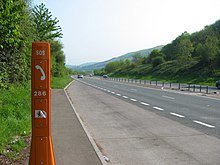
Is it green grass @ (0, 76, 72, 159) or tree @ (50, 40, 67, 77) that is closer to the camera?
green grass @ (0, 76, 72, 159)

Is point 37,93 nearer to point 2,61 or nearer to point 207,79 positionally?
point 2,61

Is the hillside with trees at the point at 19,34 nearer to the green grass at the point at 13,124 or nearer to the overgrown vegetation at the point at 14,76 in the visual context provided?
the overgrown vegetation at the point at 14,76

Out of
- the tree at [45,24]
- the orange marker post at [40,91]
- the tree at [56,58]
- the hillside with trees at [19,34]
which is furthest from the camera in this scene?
the tree at [56,58]

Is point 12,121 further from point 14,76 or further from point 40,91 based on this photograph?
point 14,76

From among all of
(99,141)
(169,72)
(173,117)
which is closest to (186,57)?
(169,72)

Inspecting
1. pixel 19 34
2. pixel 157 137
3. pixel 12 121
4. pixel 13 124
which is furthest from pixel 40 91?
pixel 157 137

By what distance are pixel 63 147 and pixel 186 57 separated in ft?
214

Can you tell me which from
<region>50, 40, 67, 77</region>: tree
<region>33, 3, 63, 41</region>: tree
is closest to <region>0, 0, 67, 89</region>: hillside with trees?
<region>33, 3, 63, 41</region>: tree

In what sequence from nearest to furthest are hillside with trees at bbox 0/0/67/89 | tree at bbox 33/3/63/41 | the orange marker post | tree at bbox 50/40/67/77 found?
the orange marker post, hillside with trees at bbox 0/0/67/89, tree at bbox 33/3/63/41, tree at bbox 50/40/67/77

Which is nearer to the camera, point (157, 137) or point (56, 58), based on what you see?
point (157, 137)

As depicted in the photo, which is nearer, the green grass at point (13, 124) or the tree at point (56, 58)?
the green grass at point (13, 124)

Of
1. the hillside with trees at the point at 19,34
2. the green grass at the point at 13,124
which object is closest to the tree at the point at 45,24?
the hillside with trees at the point at 19,34

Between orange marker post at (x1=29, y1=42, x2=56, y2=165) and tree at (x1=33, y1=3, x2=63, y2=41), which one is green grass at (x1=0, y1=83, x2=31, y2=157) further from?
tree at (x1=33, y1=3, x2=63, y2=41)

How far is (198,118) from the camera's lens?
43.8ft
